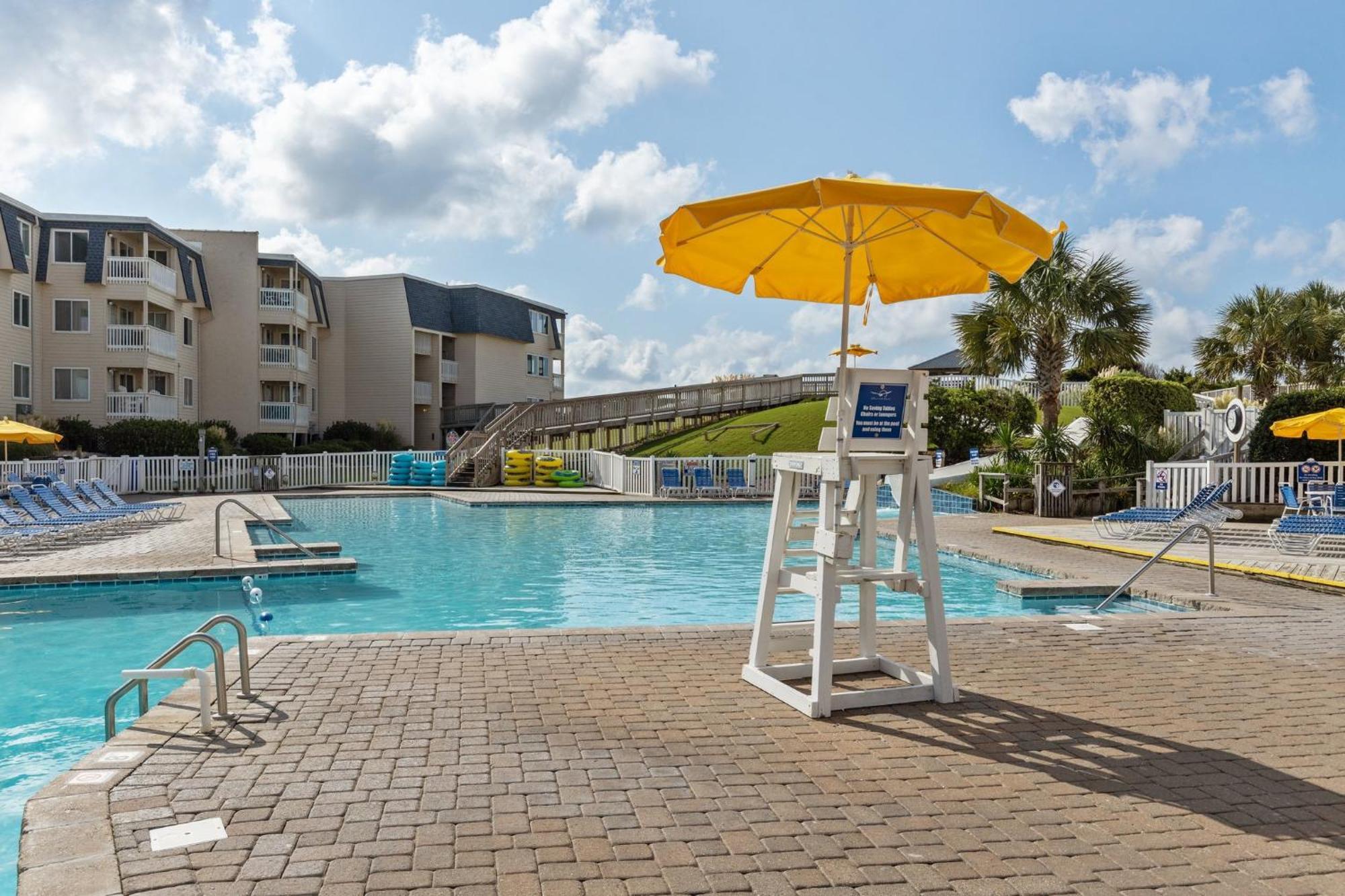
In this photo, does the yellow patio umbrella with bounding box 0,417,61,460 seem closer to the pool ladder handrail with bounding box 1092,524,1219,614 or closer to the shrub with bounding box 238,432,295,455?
the shrub with bounding box 238,432,295,455

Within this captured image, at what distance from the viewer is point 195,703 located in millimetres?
5355

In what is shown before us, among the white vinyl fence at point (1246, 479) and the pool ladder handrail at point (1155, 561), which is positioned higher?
the white vinyl fence at point (1246, 479)

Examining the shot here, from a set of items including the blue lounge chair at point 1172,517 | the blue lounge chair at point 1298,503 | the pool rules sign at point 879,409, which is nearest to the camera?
the pool rules sign at point 879,409

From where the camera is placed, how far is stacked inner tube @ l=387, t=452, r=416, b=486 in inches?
1196

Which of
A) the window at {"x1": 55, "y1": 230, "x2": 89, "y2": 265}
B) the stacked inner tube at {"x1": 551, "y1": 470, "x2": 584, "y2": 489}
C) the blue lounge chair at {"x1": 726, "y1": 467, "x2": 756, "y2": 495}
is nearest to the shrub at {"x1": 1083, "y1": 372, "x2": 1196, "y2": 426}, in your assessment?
the blue lounge chair at {"x1": 726, "y1": 467, "x2": 756, "y2": 495}

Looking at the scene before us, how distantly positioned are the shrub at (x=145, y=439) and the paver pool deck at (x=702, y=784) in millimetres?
Result: 26426

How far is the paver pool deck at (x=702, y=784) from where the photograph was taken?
3.31 meters

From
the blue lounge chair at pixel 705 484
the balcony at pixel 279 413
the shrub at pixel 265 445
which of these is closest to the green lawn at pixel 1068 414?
the blue lounge chair at pixel 705 484

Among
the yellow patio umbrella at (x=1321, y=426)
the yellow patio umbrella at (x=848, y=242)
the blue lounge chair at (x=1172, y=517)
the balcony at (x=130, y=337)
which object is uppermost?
the balcony at (x=130, y=337)

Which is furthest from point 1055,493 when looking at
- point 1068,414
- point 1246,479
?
point 1068,414

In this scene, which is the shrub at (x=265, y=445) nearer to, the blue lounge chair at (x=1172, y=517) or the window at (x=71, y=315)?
the window at (x=71, y=315)

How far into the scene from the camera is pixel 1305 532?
43.0 feet

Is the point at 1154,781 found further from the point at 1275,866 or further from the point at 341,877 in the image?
the point at 341,877

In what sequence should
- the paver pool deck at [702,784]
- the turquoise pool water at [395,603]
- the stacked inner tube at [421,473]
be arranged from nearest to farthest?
the paver pool deck at [702,784]
the turquoise pool water at [395,603]
the stacked inner tube at [421,473]
